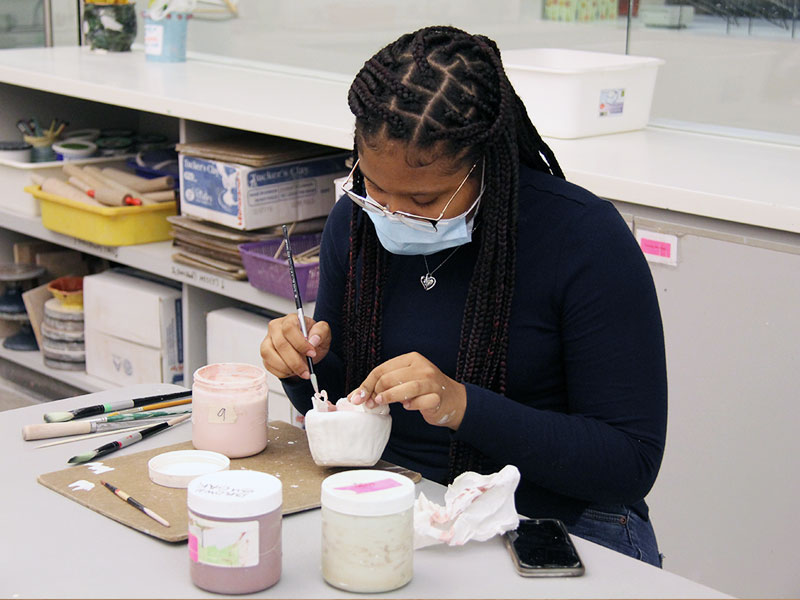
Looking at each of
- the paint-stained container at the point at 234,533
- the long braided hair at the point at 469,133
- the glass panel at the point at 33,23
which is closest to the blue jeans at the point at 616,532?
the long braided hair at the point at 469,133

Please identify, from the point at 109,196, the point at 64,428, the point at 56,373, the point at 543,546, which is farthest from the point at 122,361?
the point at 543,546

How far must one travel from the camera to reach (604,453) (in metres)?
1.25

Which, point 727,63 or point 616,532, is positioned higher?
point 727,63

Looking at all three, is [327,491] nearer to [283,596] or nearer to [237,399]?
[283,596]

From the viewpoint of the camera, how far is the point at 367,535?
3.15 ft

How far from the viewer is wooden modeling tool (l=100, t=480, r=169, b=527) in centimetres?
110

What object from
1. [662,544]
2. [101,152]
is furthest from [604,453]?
[101,152]

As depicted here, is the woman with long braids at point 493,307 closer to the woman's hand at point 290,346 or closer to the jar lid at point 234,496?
the woman's hand at point 290,346

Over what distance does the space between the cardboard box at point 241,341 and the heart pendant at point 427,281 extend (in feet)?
3.83

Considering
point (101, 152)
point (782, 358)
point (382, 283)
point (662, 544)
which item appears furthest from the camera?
point (101, 152)

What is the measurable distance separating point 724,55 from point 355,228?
1267mm

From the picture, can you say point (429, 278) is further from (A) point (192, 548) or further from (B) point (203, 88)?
(B) point (203, 88)

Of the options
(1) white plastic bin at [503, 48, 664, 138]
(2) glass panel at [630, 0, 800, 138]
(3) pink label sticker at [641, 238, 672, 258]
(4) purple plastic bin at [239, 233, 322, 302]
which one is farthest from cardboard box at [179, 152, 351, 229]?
(3) pink label sticker at [641, 238, 672, 258]

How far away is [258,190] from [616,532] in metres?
1.48
